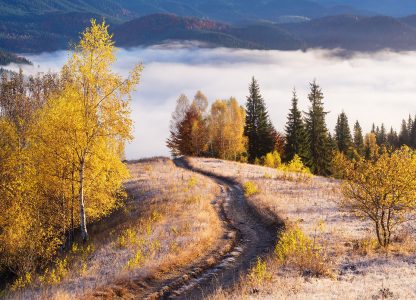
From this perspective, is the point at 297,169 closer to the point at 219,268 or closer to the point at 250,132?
the point at 219,268

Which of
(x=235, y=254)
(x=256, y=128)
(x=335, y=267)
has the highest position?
(x=256, y=128)

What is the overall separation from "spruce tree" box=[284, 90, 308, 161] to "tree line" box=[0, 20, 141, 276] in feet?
183

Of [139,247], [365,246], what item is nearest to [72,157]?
[139,247]

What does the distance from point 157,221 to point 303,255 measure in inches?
466

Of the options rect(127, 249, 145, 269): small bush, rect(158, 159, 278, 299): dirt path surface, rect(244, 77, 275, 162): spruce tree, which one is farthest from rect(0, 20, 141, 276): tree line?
rect(244, 77, 275, 162): spruce tree

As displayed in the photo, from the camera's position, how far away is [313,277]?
683 inches

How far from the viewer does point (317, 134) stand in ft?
260

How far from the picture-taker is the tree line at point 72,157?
85.5 ft

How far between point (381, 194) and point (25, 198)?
23.1 meters

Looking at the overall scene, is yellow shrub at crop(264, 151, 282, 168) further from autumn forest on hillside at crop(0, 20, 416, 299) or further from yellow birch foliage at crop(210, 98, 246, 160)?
autumn forest on hillside at crop(0, 20, 416, 299)

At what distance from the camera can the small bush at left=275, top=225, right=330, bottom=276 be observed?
18.2 metres

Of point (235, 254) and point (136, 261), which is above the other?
point (136, 261)

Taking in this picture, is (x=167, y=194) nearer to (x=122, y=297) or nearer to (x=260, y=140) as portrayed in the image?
(x=122, y=297)

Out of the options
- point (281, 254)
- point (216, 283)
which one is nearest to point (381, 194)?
point (281, 254)
